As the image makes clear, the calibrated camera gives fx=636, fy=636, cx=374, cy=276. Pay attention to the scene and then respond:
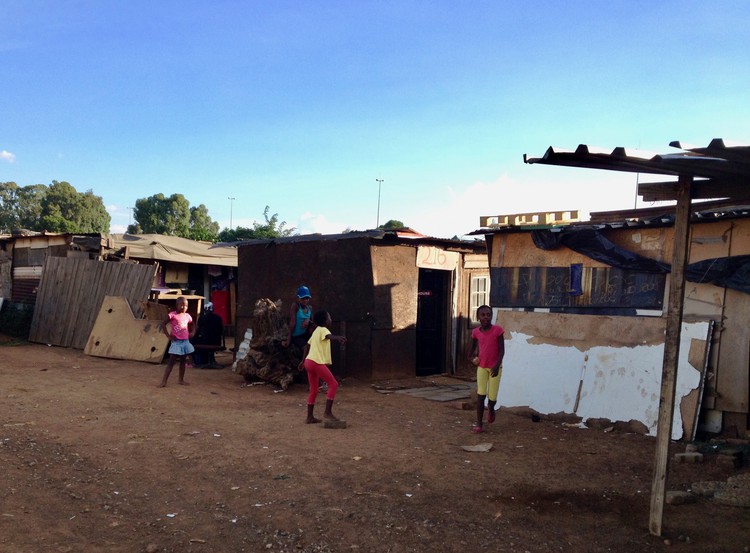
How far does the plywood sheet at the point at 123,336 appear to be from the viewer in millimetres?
12711

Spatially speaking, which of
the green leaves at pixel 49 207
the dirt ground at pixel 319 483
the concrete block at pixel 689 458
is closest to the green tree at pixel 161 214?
the green leaves at pixel 49 207

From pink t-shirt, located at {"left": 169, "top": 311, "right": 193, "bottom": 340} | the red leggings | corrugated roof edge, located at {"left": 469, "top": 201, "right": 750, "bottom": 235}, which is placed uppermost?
corrugated roof edge, located at {"left": 469, "top": 201, "right": 750, "bottom": 235}

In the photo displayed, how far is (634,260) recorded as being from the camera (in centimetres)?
813

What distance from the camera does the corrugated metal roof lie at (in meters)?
3.90

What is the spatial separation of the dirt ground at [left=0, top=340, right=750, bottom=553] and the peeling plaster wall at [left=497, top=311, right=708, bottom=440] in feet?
1.16

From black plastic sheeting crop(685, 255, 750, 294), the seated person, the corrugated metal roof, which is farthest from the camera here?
the seated person

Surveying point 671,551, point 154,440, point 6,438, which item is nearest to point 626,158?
point 671,551

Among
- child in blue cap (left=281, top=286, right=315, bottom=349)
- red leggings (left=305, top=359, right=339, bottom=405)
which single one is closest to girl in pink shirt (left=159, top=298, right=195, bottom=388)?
child in blue cap (left=281, top=286, right=315, bottom=349)

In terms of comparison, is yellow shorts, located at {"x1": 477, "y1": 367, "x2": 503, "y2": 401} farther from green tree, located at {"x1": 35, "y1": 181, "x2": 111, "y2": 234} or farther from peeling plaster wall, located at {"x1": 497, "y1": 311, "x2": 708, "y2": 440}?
green tree, located at {"x1": 35, "y1": 181, "x2": 111, "y2": 234}

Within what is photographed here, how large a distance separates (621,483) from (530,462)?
3.00ft

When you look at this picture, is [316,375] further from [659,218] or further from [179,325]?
[659,218]

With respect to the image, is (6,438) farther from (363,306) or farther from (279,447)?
(363,306)

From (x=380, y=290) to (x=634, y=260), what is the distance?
459 centimetres

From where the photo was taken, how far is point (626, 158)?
3998 mm
